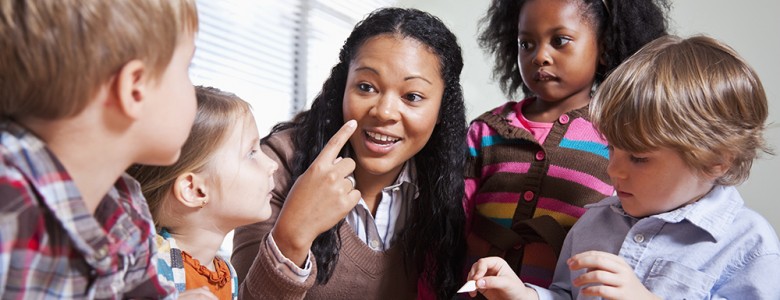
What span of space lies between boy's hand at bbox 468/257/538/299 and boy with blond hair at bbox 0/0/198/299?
0.55 metres

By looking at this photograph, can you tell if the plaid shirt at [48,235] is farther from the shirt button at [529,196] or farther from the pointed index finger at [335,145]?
the shirt button at [529,196]

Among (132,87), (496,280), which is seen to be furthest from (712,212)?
(132,87)

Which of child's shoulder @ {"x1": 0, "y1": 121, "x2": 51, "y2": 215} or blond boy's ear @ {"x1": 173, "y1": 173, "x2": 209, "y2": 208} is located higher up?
child's shoulder @ {"x1": 0, "y1": 121, "x2": 51, "y2": 215}

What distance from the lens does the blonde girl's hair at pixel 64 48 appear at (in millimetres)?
552

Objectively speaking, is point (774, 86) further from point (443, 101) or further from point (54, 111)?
point (54, 111)

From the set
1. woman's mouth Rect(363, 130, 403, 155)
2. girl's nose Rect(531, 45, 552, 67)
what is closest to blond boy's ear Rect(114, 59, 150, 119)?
woman's mouth Rect(363, 130, 403, 155)

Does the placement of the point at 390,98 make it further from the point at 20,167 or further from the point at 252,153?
the point at 20,167

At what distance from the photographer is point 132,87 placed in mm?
605

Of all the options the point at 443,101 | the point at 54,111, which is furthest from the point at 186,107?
the point at 443,101

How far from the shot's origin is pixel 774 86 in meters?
2.18

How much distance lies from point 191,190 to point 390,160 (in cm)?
42

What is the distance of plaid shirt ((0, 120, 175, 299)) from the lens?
561mm

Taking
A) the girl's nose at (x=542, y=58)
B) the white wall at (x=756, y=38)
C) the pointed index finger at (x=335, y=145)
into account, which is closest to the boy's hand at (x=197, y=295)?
the pointed index finger at (x=335, y=145)

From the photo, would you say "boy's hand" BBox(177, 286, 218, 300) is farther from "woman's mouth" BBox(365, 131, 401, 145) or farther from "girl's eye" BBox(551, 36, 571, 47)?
"girl's eye" BBox(551, 36, 571, 47)
